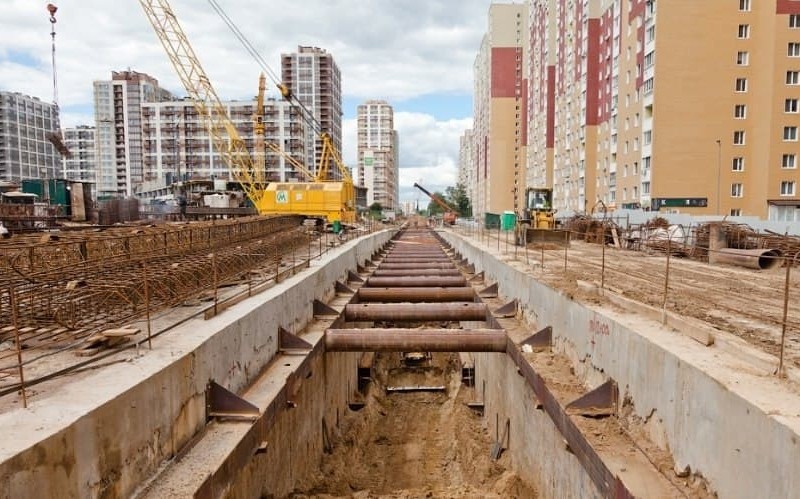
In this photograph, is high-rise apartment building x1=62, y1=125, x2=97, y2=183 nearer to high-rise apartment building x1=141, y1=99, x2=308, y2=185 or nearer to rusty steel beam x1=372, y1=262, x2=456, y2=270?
high-rise apartment building x1=141, y1=99, x2=308, y2=185

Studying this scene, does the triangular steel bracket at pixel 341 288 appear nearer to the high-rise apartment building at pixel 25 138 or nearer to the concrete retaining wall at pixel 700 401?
the concrete retaining wall at pixel 700 401

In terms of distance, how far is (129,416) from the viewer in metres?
4.03

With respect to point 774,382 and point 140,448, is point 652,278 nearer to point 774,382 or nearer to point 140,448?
point 774,382

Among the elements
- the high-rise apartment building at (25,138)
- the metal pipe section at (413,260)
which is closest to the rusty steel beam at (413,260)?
the metal pipe section at (413,260)

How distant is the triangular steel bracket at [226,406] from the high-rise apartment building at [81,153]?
140086 millimetres

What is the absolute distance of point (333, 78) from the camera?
123m

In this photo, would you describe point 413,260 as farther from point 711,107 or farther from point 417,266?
point 711,107

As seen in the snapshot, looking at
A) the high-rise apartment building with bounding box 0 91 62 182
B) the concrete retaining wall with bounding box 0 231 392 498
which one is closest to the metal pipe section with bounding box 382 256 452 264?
the concrete retaining wall with bounding box 0 231 392 498

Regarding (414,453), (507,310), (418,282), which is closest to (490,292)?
(418,282)

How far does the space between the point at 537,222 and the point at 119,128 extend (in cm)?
11977

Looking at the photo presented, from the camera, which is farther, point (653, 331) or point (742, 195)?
point (742, 195)

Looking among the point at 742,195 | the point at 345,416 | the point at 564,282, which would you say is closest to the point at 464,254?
the point at 345,416

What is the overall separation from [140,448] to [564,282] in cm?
754

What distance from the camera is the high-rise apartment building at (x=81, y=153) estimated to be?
126188mm
